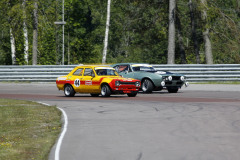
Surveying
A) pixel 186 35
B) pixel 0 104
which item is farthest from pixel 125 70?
pixel 186 35

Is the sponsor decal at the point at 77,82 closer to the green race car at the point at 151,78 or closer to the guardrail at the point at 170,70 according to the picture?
the green race car at the point at 151,78

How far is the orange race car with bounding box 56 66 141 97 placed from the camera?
74.5 feet

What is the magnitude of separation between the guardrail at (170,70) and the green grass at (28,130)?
15.1m

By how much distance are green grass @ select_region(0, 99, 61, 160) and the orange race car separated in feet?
14.4

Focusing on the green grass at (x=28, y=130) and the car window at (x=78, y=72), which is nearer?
the green grass at (x=28, y=130)

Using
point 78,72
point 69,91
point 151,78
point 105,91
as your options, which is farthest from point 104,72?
point 151,78

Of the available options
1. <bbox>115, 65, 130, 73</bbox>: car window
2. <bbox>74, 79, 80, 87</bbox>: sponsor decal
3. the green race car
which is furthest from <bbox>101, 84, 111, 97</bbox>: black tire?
<bbox>115, 65, 130, 73</bbox>: car window

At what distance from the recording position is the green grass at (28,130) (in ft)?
30.2

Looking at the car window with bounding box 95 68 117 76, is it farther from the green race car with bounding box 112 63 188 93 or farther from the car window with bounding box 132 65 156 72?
the car window with bounding box 132 65 156 72

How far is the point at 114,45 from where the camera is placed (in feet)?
267

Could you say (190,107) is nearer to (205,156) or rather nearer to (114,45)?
(205,156)

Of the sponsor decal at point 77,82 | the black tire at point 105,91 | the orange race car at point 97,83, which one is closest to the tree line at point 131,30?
the orange race car at point 97,83

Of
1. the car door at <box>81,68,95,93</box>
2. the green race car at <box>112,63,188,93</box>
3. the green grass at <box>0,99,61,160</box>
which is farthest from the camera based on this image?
the green race car at <box>112,63,188,93</box>

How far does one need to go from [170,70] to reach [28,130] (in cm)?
2145
